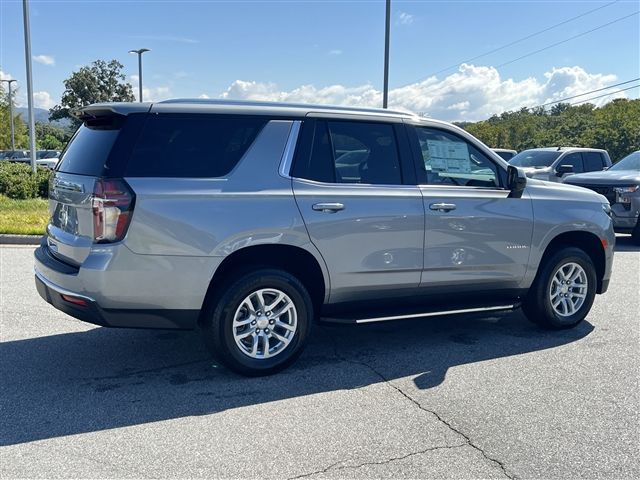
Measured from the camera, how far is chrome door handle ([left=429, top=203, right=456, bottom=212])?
5.08 metres

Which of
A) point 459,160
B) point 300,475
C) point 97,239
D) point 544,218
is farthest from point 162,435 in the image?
point 544,218

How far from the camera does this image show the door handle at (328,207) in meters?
4.60

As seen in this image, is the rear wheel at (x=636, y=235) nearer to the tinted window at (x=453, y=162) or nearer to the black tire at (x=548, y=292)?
the black tire at (x=548, y=292)

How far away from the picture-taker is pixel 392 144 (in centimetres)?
512

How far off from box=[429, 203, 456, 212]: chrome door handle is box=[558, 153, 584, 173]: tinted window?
37.9ft

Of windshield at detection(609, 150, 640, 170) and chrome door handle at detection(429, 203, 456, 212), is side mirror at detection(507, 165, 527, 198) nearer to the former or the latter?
chrome door handle at detection(429, 203, 456, 212)

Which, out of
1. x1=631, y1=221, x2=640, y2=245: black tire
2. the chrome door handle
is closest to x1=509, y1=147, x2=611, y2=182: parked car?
x1=631, y1=221, x2=640, y2=245: black tire

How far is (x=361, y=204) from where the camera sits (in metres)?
4.78

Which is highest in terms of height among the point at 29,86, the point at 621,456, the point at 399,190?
the point at 29,86

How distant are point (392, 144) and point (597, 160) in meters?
12.7

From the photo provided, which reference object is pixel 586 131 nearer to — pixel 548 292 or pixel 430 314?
pixel 548 292

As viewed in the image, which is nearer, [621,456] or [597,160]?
[621,456]

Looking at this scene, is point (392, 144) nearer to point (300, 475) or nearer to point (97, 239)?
point (97, 239)

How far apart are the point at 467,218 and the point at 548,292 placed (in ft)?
4.24
